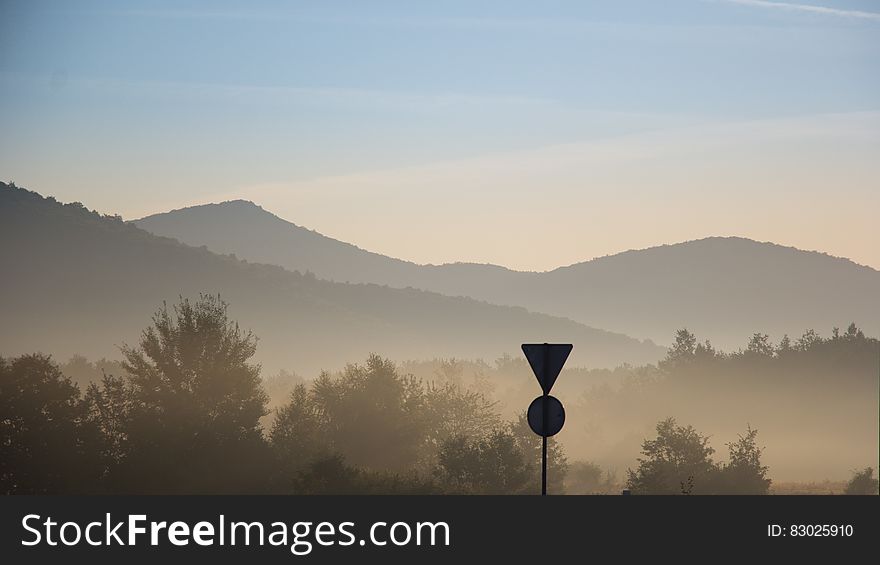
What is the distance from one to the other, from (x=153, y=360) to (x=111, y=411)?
7914 millimetres

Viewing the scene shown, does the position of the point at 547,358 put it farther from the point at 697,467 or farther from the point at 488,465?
the point at 697,467

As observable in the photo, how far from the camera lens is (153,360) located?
71.5 meters

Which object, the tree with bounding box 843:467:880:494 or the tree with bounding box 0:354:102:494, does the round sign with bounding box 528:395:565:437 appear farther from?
the tree with bounding box 843:467:880:494

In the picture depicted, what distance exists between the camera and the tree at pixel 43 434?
55094mm

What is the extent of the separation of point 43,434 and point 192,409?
32.1ft

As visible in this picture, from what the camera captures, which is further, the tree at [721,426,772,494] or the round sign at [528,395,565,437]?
the tree at [721,426,772,494]

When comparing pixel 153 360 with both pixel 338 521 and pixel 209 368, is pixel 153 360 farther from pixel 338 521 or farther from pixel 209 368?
pixel 338 521

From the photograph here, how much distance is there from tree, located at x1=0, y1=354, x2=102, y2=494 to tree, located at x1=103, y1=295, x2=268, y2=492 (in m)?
2.09

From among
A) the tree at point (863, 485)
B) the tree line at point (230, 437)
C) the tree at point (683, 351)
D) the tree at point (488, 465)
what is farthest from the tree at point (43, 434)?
the tree at point (683, 351)

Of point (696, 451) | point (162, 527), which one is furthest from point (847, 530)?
point (696, 451)

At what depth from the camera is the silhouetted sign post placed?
19.1m

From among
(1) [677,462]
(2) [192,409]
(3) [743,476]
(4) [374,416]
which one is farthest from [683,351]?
(2) [192,409]

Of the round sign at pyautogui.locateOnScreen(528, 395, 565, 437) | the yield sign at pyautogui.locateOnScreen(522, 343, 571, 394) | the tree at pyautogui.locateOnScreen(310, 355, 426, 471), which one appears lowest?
the round sign at pyautogui.locateOnScreen(528, 395, 565, 437)

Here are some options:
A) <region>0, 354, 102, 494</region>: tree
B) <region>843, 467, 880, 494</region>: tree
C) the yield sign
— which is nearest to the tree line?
<region>0, 354, 102, 494</region>: tree
